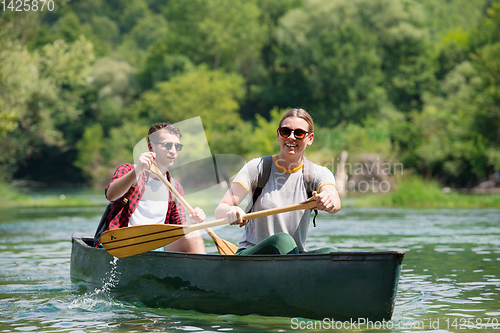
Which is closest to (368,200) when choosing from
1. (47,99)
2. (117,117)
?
(47,99)

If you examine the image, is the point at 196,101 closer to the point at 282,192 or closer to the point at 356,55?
the point at 356,55

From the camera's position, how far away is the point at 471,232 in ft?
36.2

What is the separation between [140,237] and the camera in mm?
5051

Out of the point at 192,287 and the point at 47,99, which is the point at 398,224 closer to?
the point at 192,287

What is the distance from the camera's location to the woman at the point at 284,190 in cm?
432

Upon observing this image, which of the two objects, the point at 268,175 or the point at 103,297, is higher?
the point at 268,175

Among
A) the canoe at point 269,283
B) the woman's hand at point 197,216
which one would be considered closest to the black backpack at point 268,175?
the canoe at point 269,283

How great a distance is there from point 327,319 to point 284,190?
93 centimetres

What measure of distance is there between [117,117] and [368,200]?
29949mm

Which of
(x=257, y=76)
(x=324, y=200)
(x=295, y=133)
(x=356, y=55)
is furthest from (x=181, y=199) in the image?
(x=257, y=76)

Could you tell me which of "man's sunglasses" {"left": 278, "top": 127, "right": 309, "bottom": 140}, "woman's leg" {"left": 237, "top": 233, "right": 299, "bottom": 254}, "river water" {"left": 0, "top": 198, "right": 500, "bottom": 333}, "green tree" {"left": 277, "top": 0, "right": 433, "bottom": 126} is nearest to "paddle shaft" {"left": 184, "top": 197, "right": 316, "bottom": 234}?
"woman's leg" {"left": 237, "top": 233, "right": 299, "bottom": 254}

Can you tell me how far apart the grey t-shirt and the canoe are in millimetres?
256

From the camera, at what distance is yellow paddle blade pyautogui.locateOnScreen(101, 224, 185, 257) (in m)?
4.98

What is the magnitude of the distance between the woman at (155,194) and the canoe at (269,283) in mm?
347
